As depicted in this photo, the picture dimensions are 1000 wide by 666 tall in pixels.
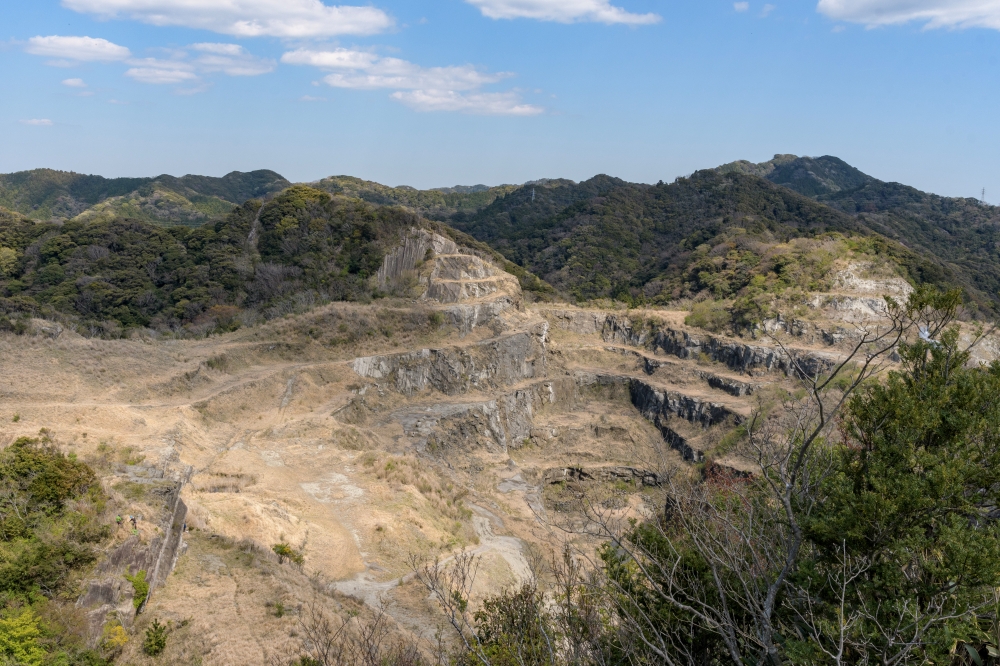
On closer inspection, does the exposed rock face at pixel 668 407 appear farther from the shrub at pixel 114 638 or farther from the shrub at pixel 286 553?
the shrub at pixel 114 638

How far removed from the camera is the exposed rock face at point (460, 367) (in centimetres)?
3158

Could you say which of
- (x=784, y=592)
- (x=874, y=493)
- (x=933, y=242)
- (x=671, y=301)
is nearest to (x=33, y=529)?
(x=784, y=592)

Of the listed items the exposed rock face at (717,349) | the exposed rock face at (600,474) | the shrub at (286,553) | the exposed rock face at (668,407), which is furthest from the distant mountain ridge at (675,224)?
the shrub at (286,553)

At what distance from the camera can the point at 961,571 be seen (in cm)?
611

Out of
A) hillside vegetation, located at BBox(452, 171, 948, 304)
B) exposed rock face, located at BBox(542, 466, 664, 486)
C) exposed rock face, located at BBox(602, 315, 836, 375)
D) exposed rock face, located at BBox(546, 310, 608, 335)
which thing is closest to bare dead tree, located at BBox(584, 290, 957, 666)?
exposed rock face, located at BBox(542, 466, 664, 486)

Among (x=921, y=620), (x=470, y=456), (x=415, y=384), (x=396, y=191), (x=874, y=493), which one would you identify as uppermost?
(x=396, y=191)

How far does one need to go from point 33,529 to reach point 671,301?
1635 inches

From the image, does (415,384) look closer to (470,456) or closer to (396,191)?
(470,456)

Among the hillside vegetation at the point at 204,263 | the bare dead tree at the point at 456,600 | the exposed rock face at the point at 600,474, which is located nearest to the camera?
the bare dead tree at the point at 456,600

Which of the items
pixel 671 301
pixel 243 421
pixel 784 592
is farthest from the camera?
pixel 671 301

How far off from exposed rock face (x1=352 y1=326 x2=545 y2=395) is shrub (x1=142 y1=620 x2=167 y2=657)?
20440mm

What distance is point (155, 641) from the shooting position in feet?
33.9

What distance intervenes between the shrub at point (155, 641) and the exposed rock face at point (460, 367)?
67.1ft

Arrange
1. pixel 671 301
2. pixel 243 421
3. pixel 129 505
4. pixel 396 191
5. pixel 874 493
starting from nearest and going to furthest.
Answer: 1. pixel 874 493
2. pixel 129 505
3. pixel 243 421
4. pixel 671 301
5. pixel 396 191
